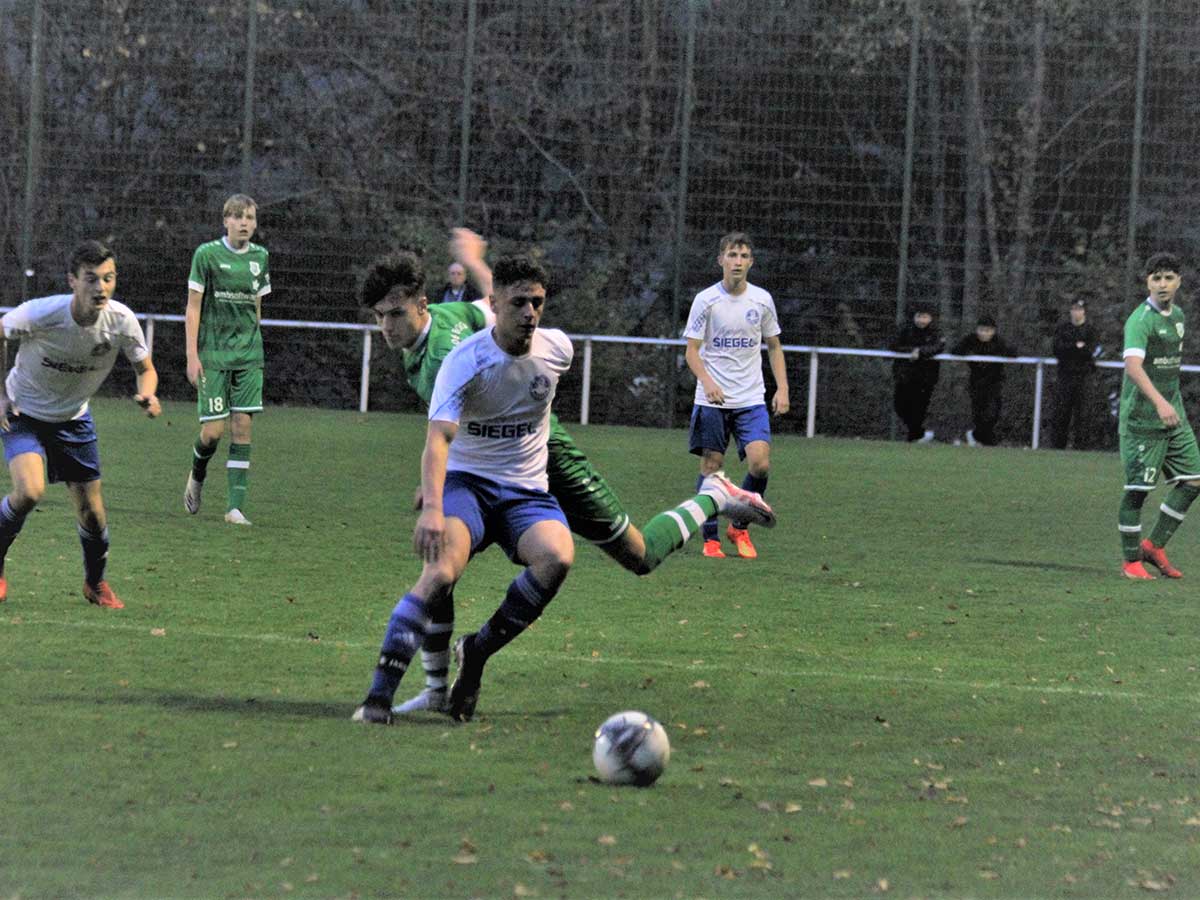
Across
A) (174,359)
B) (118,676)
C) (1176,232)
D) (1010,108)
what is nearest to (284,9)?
(174,359)

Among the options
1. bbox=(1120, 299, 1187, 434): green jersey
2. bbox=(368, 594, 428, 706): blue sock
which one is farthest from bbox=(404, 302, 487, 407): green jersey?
bbox=(1120, 299, 1187, 434): green jersey

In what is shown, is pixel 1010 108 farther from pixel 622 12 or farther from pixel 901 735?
pixel 901 735

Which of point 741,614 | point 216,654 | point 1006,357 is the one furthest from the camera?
point 1006,357

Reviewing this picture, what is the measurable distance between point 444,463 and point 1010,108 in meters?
19.7

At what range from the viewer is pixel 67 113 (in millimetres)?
24609

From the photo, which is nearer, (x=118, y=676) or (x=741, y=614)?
(x=118, y=676)

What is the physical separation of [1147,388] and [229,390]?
5694 millimetres

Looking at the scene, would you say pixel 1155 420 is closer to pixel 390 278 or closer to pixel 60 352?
pixel 390 278

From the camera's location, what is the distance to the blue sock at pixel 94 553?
8.37 metres

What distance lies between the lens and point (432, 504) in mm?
5973

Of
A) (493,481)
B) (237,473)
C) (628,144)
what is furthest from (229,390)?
(628,144)

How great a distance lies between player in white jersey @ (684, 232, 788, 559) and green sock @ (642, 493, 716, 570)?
4.15 m

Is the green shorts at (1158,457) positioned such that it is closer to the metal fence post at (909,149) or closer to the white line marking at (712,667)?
the white line marking at (712,667)

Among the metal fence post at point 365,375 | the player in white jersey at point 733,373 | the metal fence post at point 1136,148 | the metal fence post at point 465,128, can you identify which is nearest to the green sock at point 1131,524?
the player in white jersey at point 733,373
